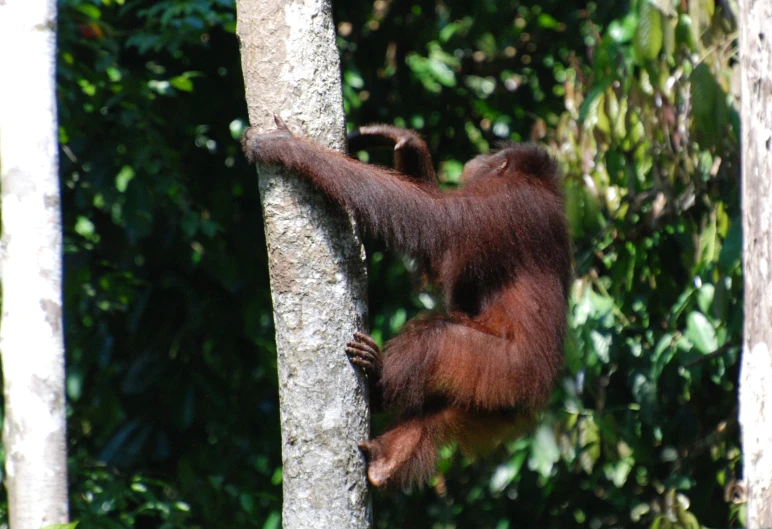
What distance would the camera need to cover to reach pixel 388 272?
5.30 metres

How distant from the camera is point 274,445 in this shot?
546cm

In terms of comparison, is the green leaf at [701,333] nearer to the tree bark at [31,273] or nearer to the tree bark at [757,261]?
the tree bark at [757,261]

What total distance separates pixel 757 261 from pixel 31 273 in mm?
2421

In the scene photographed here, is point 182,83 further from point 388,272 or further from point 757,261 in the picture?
point 757,261

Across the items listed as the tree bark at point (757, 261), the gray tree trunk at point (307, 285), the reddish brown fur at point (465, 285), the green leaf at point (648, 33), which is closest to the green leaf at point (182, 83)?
the reddish brown fur at point (465, 285)

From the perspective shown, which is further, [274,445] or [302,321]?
[274,445]

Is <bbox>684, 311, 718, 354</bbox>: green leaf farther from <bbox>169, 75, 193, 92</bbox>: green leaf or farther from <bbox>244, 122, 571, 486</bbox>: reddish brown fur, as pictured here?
<bbox>169, 75, 193, 92</bbox>: green leaf

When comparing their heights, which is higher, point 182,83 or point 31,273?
point 182,83

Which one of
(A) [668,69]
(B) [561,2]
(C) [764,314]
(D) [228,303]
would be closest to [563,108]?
(B) [561,2]

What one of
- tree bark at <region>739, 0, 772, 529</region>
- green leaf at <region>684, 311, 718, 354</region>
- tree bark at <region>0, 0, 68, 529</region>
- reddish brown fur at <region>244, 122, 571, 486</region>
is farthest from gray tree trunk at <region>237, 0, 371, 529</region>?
green leaf at <region>684, 311, 718, 354</region>

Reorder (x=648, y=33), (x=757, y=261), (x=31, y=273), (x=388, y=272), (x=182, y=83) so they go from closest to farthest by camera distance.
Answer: (x=757, y=261) < (x=31, y=273) < (x=648, y=33) < (x=182, y=83) < (x=388, y=272)

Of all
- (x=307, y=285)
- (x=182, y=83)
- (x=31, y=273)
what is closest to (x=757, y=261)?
(x=307, y=285)

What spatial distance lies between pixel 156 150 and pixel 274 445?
1.83m

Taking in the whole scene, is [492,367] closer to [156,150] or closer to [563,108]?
[156,150]
